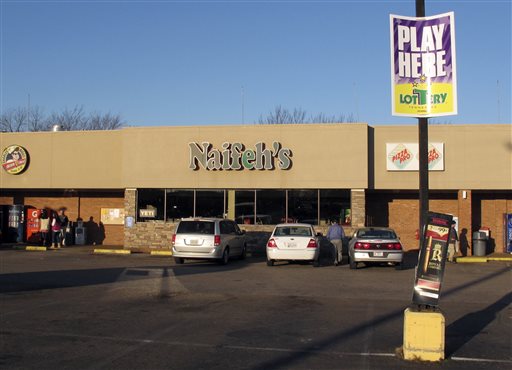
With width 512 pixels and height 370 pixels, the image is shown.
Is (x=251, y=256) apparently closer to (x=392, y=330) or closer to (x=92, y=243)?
(x=92, y=243)

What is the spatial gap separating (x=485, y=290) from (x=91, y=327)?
10.1 m

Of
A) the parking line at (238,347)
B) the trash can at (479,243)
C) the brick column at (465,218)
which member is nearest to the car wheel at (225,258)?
the trash can at (479,243)

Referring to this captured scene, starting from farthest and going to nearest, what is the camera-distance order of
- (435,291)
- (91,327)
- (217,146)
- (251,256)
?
(217,146), (251,256), (91,327), (435,291)

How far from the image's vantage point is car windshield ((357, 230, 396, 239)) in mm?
19703

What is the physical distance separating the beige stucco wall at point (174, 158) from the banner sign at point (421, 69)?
52.5 ft

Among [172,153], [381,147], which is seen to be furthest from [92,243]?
[381,147]

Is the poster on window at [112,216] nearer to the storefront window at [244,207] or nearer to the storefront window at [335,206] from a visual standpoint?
the storefront window at [244,207]

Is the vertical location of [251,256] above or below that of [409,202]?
below

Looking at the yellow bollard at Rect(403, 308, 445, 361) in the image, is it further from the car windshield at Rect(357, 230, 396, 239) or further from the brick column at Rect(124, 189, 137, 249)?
the brick column at Rect(124, 189, 137, 249)

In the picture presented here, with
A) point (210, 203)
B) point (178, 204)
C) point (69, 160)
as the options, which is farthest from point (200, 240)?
point (69, 160)

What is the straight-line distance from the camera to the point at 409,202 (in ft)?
91.2

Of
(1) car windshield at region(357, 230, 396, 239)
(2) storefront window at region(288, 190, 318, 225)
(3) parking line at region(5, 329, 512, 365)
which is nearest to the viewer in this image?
(3) parking line at region(5, 329, 512, 365)

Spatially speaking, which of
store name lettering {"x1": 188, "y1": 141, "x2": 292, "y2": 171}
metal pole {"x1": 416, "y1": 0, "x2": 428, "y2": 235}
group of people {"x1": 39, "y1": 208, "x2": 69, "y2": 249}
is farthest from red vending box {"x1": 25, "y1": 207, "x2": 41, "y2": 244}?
metal pole {"x1": 416, "y1": 0, "x2": 428, "y2": 235}

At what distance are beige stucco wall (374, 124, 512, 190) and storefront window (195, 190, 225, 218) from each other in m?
7.51
